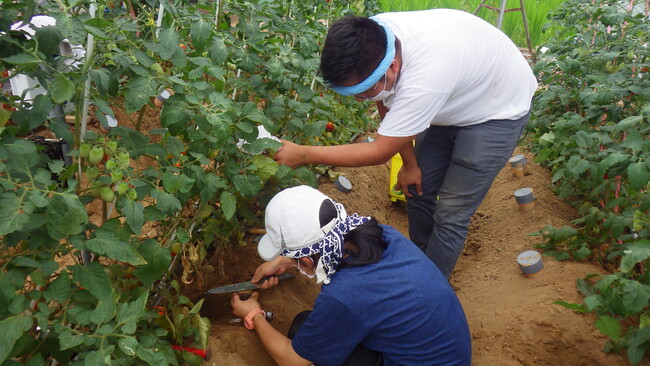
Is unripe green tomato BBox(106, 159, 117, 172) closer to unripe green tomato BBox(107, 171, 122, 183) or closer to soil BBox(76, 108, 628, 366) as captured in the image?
unripe green tomato BBox(107, 171, 122, 183)

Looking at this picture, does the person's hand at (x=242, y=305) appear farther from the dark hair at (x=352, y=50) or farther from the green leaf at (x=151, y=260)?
the dark hair at (x=352, y=50)

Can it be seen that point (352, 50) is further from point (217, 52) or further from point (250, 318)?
point (250, 318)

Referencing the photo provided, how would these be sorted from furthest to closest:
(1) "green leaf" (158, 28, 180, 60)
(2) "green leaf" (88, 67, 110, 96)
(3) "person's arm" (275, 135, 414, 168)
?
(3) "person's arm" (275, 135, 414, 168)
(1) "green leaf" (158, 28, 180, 60)
(2) "green leaf" (88, 67, 110, 96)

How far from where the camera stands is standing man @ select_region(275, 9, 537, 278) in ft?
5.84

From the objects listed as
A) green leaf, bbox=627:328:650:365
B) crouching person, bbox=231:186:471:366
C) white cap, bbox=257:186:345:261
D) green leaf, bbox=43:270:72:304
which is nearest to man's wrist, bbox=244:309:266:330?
crouching person, bbox=231:186:471:366

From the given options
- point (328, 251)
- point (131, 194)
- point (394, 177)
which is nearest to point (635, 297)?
point (328, 251)

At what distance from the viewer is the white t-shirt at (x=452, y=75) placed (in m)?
1.84

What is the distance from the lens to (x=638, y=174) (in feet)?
5.88

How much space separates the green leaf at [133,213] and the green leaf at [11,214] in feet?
0.79

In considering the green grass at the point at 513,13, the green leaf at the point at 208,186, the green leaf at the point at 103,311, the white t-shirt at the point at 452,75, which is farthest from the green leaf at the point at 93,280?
the green grass at the point at 513,13

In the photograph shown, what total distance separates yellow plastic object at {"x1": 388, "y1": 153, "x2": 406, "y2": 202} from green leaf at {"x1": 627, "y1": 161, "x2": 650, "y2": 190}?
5.94 ft

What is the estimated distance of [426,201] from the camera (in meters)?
2.62

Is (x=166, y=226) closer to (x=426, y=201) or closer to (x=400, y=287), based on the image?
(x=400, y=287)

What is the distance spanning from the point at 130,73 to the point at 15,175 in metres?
0.41
